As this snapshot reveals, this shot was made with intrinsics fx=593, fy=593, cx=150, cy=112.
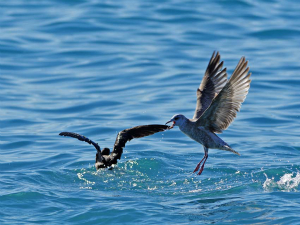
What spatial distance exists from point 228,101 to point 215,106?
0.22 metres

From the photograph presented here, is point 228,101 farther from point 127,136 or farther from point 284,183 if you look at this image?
point 127,136

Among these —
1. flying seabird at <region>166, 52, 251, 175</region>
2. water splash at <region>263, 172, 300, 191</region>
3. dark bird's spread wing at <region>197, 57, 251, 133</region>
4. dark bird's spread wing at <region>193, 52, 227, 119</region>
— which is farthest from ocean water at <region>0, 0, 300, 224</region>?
dark bird's spread wing at <region>193, 52, 227, 119</region>

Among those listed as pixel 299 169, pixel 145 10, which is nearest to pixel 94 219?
pixel 299 169

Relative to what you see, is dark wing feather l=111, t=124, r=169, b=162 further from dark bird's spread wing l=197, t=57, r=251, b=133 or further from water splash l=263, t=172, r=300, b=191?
water splash l=263, t=172, r=300, b=191

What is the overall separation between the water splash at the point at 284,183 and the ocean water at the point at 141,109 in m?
0.03

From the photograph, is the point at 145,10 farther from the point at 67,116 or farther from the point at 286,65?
the point at 67,116

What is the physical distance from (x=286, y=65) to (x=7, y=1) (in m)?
13.0

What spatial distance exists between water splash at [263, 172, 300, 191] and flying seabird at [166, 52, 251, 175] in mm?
728

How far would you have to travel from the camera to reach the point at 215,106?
29.9ft

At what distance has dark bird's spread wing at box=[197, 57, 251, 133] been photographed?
8.81m

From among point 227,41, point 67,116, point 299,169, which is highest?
point 227,41

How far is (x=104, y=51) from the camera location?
1939 cm

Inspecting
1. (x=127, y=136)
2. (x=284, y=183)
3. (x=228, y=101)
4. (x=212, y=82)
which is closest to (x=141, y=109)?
(x=212, y=82)

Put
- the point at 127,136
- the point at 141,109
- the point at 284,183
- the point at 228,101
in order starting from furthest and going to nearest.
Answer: the point at 141,109 → the point at 127,136 → the point at 284,183 → the point at 228,101
